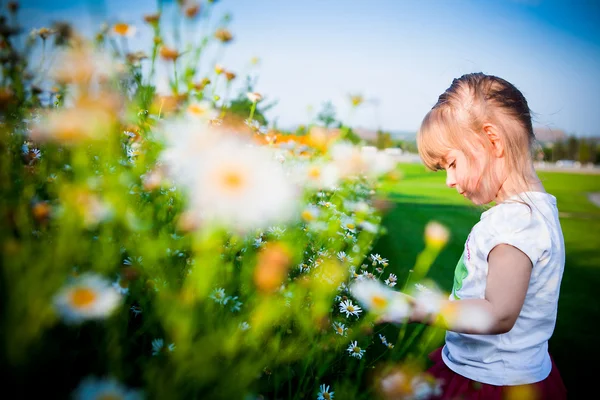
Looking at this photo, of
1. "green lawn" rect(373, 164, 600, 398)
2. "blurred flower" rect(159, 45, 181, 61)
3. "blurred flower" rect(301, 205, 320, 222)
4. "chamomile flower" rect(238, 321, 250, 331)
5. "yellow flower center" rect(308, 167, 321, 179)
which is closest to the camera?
"chamomile flower" rect(238, 321, 250, 331)

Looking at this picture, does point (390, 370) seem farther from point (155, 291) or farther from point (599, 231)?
point (599, 231)

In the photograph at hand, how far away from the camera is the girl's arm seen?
36.1 inches

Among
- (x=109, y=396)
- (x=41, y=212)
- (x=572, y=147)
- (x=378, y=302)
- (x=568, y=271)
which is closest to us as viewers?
(x=109, y=396)

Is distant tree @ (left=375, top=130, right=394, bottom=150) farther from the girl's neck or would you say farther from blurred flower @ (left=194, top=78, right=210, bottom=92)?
blurred flower @ (left=194, top=78, right=210, bottom=92)

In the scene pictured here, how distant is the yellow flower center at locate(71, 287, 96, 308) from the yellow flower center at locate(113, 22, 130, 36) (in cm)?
70

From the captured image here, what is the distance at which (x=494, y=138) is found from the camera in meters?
1.12

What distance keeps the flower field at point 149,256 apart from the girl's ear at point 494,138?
1.38 ft

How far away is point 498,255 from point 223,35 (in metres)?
1.00

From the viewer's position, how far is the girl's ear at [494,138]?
1.12 metres

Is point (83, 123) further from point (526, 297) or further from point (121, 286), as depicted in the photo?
point (526, 297)

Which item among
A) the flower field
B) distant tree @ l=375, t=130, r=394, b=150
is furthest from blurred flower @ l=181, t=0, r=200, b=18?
distant tree @ l=375, t=130, r=394, b=150

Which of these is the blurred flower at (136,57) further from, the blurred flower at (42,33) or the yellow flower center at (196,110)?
the blurred flower at (42,33)

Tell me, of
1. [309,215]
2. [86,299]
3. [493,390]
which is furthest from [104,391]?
[493,390]

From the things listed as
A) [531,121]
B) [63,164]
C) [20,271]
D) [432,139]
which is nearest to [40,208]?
[20,271]
